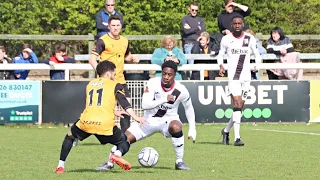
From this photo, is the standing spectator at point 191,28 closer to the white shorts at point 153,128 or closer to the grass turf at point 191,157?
the grass turf at point 191,157

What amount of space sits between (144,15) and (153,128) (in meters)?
20.8

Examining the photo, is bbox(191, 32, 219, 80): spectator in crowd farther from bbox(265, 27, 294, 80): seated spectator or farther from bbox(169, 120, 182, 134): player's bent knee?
bbox(169, 120, 182, 134): player's bent knee

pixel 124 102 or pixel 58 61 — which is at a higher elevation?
pixel 58 61

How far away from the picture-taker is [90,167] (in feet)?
38.8

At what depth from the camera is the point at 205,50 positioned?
2125 centimetres

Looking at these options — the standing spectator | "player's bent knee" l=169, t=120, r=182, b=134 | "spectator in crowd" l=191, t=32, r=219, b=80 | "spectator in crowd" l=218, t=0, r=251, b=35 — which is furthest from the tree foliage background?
"player's bent knee" l=169, t=120, r=182, b=134

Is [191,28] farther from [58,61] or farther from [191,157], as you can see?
[191,157]

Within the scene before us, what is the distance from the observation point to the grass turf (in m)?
11.0

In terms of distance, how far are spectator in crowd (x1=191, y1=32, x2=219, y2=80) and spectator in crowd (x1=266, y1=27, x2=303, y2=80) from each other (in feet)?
4.51

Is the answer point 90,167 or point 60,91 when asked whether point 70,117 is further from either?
point 90,167

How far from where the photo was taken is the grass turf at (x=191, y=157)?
35.9 ft

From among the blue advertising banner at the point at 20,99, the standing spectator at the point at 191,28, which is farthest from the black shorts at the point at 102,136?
the standing spectator at the point at 191,28

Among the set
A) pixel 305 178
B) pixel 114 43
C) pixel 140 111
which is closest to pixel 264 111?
pixel 140 111

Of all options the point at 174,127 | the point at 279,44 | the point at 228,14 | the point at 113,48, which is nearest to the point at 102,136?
the point at 174,127
